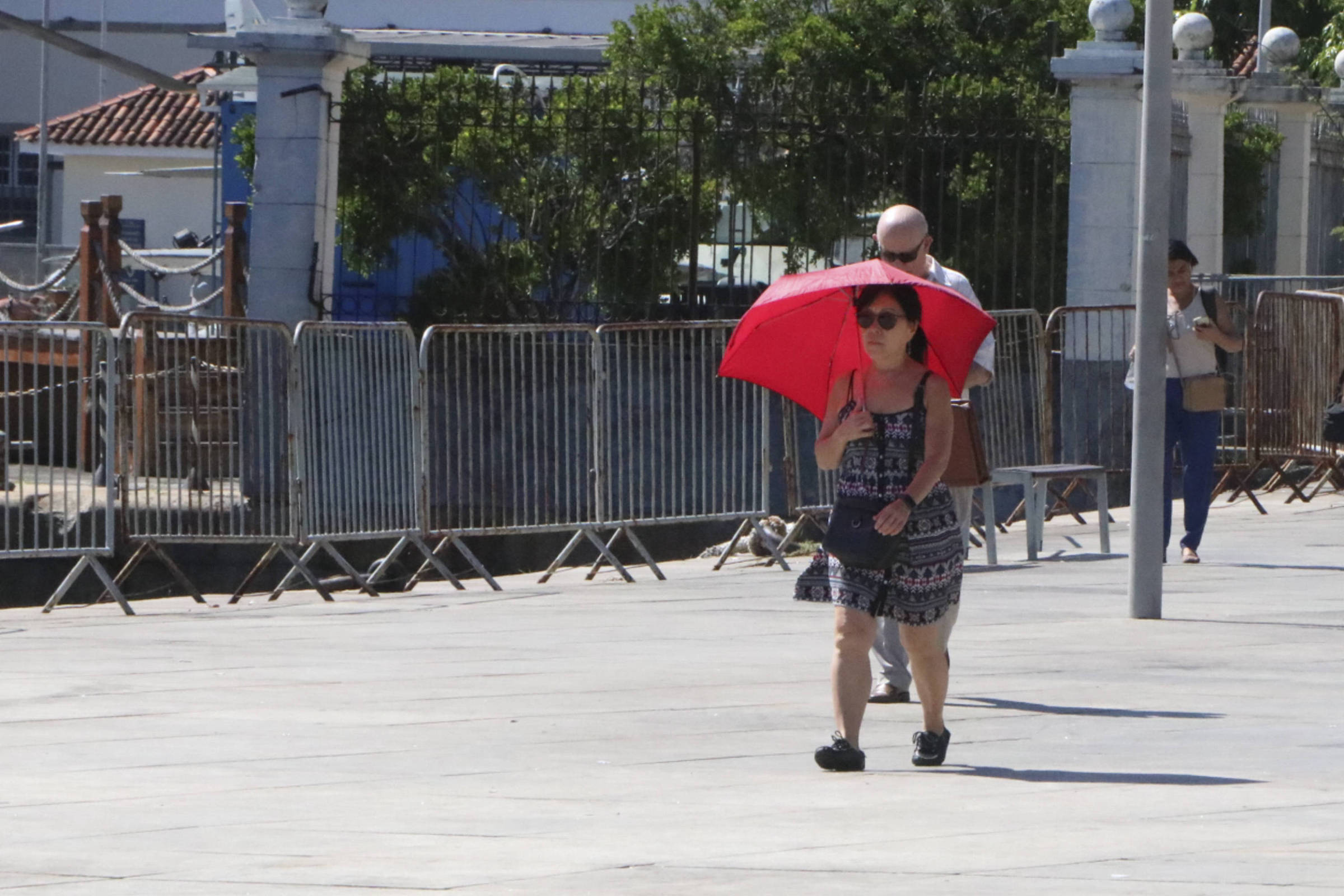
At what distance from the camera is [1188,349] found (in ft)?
39.2

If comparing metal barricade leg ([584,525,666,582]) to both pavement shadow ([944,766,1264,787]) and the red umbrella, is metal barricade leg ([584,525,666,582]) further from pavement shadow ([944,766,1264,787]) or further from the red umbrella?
pavement shadow ([944,766,1264,787])

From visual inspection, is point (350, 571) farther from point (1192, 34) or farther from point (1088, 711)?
point (1192, 34)

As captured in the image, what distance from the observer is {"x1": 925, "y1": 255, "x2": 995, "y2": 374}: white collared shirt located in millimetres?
7625

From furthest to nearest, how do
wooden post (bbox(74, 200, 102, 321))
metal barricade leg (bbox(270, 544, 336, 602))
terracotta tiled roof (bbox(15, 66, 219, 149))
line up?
terracotta tiled roof (bbox(15, 66, 219, 149)) < wooden post (bbox(74, 200, 102, 321)) < metal barricade leg (bbox(270, 544, 336, 602))

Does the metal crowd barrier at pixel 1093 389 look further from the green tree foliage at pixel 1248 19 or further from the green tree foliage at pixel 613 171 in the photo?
the green tree foliage at pixel 1248 19

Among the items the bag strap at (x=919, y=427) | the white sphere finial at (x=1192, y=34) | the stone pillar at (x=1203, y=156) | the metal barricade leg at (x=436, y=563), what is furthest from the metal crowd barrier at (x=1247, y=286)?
the bag strap at (x=919, y=427)

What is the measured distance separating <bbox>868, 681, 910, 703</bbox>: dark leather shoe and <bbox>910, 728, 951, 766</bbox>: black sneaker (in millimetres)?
1260

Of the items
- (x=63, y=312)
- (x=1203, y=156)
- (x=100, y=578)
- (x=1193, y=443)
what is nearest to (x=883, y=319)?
(x=1193, y=443)

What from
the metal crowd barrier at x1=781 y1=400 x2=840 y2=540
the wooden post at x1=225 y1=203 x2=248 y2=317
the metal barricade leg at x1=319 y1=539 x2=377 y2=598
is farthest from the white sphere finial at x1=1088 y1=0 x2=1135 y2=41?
the metal barricade leg at x1=319 y1=539 x2=377 y2=598

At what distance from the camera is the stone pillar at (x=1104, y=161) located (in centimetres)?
1611

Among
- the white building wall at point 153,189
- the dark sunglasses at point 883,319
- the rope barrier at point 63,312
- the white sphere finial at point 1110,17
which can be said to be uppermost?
the white building wall at point 153,189

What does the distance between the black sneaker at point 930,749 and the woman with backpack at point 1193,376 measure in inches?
216

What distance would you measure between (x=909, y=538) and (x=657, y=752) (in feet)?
3.55

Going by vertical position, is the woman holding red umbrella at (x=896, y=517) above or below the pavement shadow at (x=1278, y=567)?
above
